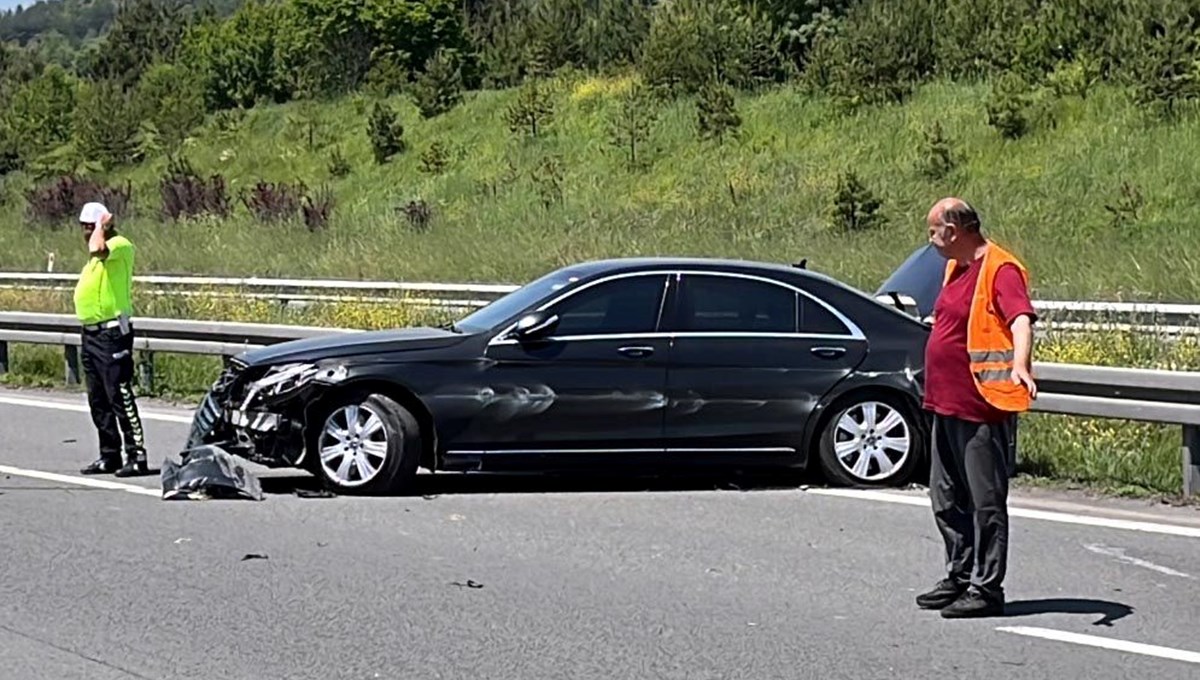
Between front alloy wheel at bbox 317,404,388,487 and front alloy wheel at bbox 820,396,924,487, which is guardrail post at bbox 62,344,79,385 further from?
front alloy wheel at bbox 820,396,924,487

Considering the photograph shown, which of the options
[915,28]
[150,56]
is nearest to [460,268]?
[915,28]

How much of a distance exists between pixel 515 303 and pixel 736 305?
141cm

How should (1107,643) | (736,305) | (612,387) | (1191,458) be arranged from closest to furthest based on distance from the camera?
(1107,643) → (1191,458) → (612,387) → (736,305)

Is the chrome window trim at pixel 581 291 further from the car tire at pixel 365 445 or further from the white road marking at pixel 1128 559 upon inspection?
the white road marking at pixel 1128 559

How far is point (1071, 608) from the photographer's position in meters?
7.92

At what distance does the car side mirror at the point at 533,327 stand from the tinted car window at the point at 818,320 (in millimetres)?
1598

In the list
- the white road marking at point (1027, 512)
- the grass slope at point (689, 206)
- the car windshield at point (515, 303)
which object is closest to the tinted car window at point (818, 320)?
the white road marking at point (1027, 512)

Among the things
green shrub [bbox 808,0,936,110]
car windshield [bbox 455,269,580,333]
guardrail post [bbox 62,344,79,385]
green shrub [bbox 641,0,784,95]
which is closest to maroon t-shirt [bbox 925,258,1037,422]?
car windshield [bbox 455,269,580,333]

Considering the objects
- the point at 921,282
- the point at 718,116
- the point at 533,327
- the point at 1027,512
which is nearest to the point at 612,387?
the point at 533,327

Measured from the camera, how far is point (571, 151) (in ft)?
144

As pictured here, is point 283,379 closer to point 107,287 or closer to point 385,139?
point 107,287

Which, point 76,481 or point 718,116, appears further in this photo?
point 718,116

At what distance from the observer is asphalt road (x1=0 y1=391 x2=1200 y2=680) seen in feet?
22.9

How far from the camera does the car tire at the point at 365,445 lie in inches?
417
